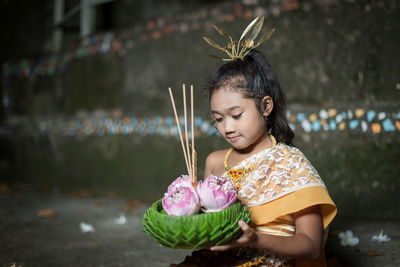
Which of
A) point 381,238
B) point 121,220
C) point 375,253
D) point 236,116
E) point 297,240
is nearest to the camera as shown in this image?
point 297,240

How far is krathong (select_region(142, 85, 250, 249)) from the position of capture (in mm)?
1212

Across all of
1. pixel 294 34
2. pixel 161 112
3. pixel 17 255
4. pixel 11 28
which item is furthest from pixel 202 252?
pixel 11 28

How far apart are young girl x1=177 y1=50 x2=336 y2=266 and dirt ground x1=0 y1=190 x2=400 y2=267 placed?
2.68ft

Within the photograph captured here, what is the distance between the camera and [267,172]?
5.32 ft

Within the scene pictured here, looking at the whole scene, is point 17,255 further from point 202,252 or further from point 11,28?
point 11,28

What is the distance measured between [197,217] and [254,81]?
28.0 inches

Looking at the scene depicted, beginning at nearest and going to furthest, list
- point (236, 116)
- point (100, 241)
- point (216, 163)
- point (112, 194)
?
point (236, 116) < point (216, 163) < point (100, 241) < point (112, 194)

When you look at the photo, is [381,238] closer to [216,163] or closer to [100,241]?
[216,163]

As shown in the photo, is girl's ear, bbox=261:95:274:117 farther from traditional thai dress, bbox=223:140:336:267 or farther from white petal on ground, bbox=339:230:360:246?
white petal on ground, bbox=339:230:360:246

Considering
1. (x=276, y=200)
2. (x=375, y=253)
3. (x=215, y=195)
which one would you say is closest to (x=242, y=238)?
(x=215, y=195)

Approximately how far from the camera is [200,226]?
1207mm

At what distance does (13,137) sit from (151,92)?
258 cm

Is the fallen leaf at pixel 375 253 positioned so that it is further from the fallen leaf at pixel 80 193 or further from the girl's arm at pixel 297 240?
the fallen leaf at pixel 80 193

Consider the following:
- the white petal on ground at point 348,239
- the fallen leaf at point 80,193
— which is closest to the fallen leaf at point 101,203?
the fallen leaf at point 80,193
